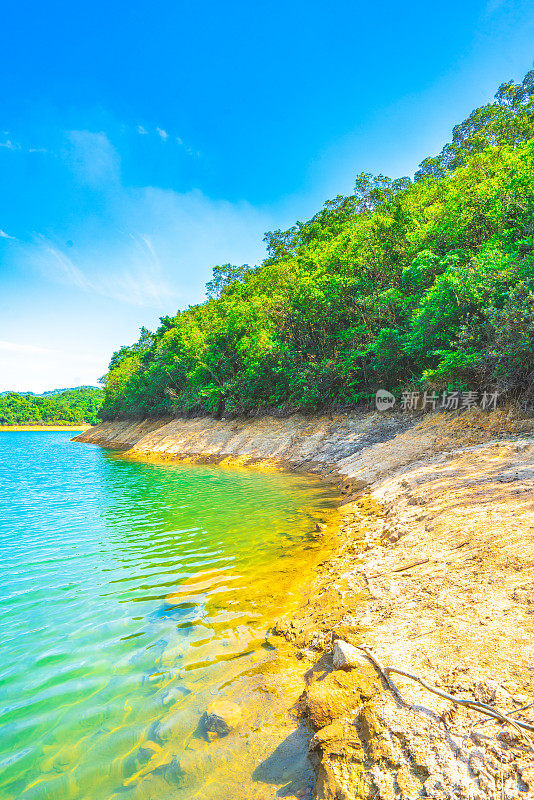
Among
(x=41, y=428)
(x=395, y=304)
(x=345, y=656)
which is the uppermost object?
(x=395, y=304)

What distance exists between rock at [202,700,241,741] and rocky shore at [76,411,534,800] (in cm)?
61

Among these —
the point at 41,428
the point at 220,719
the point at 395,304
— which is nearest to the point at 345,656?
the point at 220,719

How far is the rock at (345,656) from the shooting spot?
338cm

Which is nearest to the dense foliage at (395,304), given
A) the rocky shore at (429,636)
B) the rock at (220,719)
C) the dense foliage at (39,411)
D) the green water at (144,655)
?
the rocky shore at (429,636)

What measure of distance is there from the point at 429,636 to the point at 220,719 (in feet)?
7.20

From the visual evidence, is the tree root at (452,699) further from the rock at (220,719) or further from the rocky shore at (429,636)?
the rock at (220,719)

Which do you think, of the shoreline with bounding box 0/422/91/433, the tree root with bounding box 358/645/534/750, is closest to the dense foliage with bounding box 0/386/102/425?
the shoreline with bounding box 0/422/91/433

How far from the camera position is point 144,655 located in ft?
14.5

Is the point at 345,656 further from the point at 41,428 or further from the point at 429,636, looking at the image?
the point at 41,428

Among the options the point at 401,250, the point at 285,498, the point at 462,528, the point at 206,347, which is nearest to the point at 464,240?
the point at 401,250

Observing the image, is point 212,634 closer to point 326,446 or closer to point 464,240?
point 326,446

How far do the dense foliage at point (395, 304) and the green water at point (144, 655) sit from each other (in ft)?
33.1

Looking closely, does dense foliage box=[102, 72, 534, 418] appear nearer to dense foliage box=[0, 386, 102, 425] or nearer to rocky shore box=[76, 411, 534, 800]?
rocky shore box=[76, 411, 534, 800]

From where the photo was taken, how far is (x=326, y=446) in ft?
71.4
